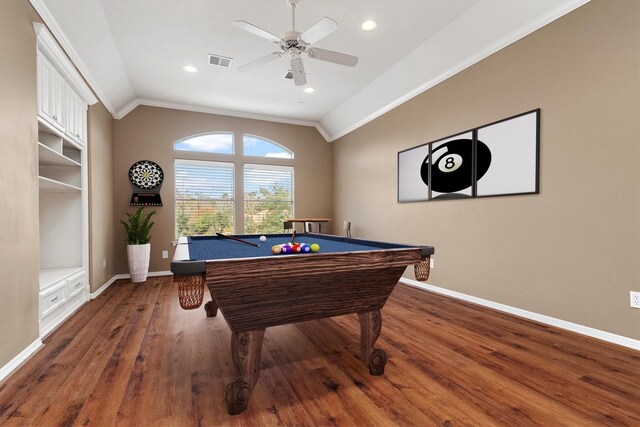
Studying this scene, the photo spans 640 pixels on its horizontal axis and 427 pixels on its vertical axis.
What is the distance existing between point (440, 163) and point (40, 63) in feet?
13.6

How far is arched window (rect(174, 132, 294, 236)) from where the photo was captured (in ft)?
17.6

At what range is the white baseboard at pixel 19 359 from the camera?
1795 mm

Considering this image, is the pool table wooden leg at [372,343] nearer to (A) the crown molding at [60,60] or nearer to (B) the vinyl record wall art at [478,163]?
(B) the vinyl record wall art at [478,163]

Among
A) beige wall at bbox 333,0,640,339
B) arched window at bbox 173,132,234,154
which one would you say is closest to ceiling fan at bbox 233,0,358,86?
beige wall at bbox 333,0,640,339

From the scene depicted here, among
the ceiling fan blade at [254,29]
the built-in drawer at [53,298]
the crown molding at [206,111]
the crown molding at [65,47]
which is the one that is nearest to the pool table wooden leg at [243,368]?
the built-in drawer at [53,298]

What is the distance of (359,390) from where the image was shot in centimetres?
165

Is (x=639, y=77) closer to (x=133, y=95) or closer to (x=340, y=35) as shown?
(x=340, y=35)

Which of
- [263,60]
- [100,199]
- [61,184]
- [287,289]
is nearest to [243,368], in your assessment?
[287,289]

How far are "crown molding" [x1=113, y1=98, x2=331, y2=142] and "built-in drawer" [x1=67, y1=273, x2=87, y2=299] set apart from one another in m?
2.84

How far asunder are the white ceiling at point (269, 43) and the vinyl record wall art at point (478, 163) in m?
0.84

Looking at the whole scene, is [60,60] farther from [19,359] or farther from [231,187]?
[231,187]

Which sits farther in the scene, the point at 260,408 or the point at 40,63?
the point at 40,63

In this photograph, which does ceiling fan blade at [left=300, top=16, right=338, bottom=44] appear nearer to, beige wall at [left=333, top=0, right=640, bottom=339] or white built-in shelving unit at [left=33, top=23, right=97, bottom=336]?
beige wall at [left=333, top=0, right=640, bottom=339]

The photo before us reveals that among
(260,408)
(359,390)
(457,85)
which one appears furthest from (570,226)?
(260,408)
